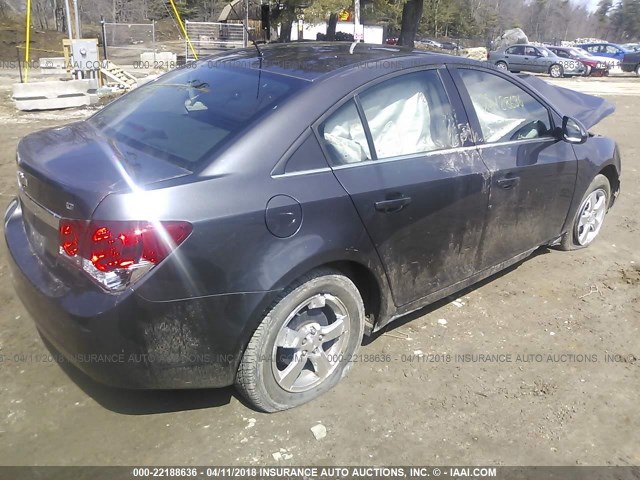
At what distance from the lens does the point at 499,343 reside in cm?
351

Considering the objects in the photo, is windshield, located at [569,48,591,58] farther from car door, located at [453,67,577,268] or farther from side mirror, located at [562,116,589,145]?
car door, located at [453,67,577,268]

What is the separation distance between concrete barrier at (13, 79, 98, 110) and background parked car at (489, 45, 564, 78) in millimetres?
21780

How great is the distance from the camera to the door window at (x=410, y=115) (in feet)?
9.97

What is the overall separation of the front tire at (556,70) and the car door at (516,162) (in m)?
25.9

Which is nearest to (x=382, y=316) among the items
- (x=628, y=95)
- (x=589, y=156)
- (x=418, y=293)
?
(x=418, y=293)

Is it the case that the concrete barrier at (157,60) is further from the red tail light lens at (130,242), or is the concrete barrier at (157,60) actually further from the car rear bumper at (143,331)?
the red tail light lens at (130,242)

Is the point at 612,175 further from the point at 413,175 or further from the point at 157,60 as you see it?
the point at 157,60

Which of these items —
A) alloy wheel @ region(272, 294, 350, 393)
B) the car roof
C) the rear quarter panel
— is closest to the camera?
alloy wheel @ region(272, 294, 350, 393)

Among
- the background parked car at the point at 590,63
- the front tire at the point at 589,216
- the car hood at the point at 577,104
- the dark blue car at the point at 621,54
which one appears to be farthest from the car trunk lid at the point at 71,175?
the dark blue car at the point at 621,54

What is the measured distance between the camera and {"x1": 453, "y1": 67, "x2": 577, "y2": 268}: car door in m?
3.52

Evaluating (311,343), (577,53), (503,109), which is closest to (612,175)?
(503,109)

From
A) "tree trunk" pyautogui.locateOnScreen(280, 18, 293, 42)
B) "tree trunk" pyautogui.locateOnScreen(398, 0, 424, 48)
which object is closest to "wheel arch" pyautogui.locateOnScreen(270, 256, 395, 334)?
"tree trunk" pyautogui.locateOnScreen(398, 0, 424, 48)

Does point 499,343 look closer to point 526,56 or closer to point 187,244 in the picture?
point 187,244

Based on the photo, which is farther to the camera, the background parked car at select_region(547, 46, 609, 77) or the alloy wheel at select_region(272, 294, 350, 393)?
the background parked car at select_region(547, 46, 609, 77)
